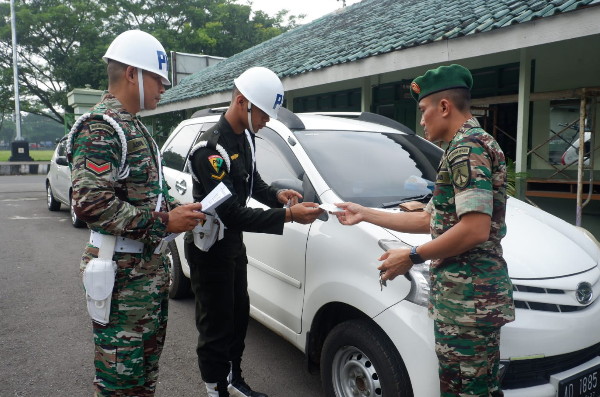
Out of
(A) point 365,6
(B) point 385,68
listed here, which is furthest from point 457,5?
(A) point 365,6

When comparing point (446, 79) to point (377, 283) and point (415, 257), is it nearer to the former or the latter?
point (415, 257)

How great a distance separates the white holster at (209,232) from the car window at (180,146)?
6.14ft

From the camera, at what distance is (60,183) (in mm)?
9062

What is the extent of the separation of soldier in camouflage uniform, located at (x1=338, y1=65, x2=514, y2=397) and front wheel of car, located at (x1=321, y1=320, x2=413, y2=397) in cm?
31

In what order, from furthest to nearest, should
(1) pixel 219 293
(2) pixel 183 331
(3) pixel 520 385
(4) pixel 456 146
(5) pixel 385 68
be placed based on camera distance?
(5) pixel 385 68
(2) pixel 183 331
(1) pixel 219 293
(3) pixel 520 385
(4) pixel 456 146

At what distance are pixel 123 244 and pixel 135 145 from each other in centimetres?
42

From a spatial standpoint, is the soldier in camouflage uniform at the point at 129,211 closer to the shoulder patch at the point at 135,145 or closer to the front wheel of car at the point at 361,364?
the shoulder patch at the point at 135,145

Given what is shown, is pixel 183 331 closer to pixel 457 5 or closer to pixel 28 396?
pixel 28 396

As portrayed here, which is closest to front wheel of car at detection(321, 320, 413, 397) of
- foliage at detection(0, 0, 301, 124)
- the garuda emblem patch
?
the garuda emblem patch

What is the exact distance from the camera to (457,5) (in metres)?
7.56

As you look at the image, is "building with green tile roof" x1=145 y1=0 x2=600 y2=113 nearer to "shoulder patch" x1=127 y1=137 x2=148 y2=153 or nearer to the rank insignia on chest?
"shoulder patch" x1=127 y1=137 x2=148 y2=153

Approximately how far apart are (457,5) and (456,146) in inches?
266

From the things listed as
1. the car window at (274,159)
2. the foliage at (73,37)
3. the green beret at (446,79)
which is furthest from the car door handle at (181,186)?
the foliage at (73,37)

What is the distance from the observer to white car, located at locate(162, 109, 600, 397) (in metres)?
2.11
